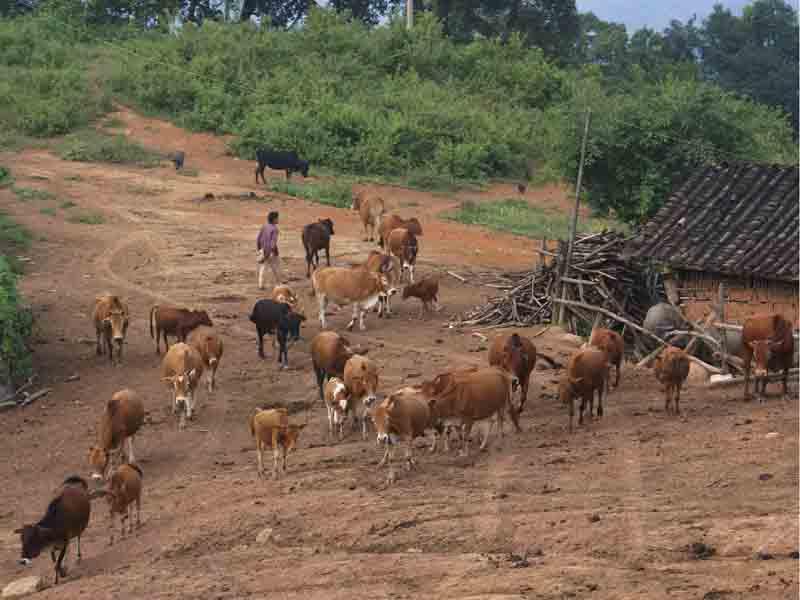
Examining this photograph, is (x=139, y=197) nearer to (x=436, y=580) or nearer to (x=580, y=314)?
(x=580, y=314)

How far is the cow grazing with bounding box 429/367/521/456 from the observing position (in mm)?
17828

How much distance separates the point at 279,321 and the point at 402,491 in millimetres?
7923

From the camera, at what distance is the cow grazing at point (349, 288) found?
85.8 ft

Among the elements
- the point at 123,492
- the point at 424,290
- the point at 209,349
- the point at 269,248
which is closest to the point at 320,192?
the point at 269,248

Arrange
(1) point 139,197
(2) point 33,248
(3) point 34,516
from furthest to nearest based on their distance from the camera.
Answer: (1) point 139,197 → (2) point 33,248 → (3) point 34,516

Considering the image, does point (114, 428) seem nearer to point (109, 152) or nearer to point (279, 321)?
point (279, 321)

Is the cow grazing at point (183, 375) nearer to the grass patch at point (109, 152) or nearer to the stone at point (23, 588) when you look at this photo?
the stone at point (23, 588)

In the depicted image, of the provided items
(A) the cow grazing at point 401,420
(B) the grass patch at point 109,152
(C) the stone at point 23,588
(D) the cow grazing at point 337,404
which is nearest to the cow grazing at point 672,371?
(A) the cow grazing at point 401,420

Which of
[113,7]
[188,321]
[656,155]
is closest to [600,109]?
[656,155]

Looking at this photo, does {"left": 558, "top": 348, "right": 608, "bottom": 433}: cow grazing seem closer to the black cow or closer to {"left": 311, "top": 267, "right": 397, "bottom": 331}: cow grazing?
the black cow

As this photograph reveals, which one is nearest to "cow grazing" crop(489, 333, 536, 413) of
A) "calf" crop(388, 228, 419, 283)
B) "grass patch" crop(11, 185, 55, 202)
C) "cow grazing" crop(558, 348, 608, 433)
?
"cow grazing" crop(558, 348, 608, 433)

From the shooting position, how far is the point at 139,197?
39.0m

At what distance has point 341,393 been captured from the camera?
18.9 meters

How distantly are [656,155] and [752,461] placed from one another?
17.7 m
